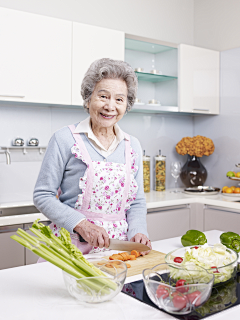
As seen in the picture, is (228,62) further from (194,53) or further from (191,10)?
(191,10)

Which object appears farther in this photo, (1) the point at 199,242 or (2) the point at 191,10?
(2) the point at 191,10

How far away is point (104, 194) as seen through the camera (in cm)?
155

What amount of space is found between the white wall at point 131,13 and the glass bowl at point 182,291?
2399 mm

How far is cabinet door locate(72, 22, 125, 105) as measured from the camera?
251 cm

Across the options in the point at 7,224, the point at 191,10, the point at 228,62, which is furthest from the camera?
the point at 191,10

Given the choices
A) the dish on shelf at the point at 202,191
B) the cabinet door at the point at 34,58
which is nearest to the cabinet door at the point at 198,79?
the dish on shelf at the point at 202,191

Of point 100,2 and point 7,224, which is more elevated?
point 100,2

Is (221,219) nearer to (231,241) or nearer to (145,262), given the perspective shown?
(231,241)

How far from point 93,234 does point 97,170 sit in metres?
0.30

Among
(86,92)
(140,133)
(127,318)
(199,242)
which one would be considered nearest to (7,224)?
(86,92)

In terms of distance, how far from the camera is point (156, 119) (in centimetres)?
347

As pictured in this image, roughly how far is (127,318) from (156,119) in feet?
9.00

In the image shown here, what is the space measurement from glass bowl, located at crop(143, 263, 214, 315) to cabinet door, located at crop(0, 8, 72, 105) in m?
1.74

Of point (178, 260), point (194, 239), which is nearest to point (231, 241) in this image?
point (194, 239)
